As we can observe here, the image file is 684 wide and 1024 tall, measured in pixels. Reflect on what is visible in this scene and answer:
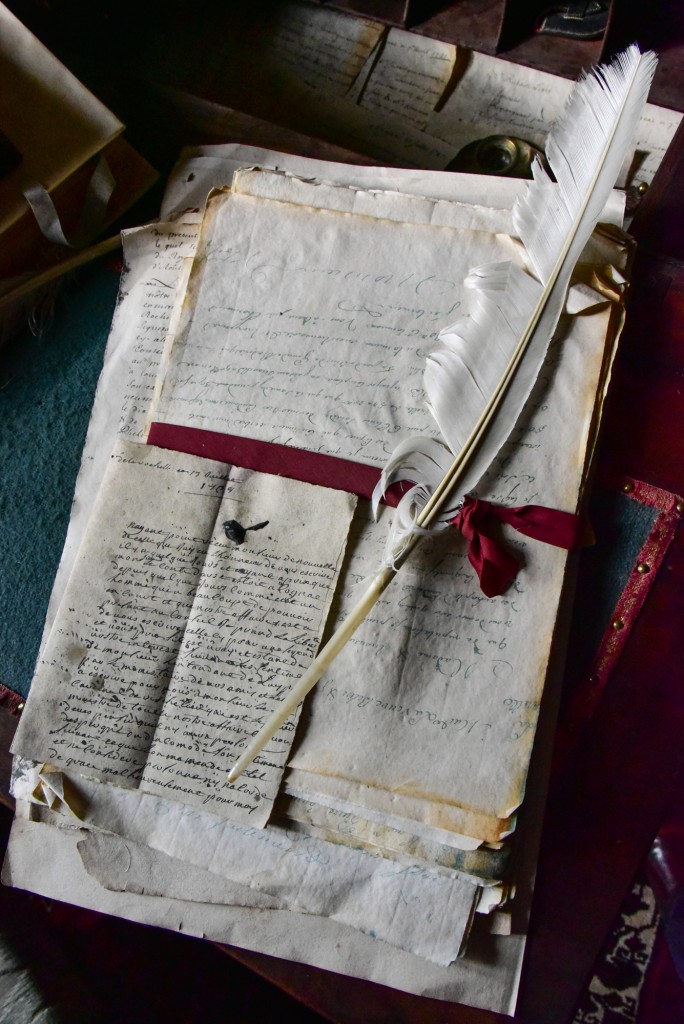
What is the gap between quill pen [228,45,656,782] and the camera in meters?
0.82

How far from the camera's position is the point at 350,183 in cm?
96

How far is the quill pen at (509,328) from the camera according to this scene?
82 cm

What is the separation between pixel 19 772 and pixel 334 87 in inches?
41.9

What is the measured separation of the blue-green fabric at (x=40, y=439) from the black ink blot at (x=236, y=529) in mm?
235

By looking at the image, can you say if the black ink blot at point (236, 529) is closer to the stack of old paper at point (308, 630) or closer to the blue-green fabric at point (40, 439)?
the stack of old paper at point (308, 630)

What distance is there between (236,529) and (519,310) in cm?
39

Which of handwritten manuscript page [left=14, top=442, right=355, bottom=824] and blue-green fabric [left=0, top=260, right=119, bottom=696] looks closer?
handwritten manuscript page [left=14, top=442, right=355, bottom=824]

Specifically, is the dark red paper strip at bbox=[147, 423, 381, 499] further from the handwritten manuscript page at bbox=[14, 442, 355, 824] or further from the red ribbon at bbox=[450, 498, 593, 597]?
the red ribbon at bbox=[450, 498, 593, 597]

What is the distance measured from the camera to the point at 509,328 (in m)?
0.85

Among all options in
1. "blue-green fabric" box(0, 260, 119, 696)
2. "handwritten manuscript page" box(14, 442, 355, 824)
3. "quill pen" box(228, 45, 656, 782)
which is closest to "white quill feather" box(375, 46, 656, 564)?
"quill pen" box(228, 45, 656, 782)

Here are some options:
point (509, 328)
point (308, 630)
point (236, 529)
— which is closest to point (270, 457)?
point (236, 529)

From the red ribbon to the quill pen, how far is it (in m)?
0.03

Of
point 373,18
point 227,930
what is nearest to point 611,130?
point 373,18

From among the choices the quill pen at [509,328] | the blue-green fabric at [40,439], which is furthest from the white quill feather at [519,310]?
the blue-green fabric at [40,439]
